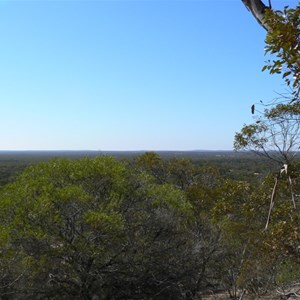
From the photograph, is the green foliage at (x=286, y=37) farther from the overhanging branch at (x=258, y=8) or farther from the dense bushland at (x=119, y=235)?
the dense bushland at (x=119, y=235)

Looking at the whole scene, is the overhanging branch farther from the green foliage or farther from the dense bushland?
the dense bushland

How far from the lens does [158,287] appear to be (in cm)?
1245

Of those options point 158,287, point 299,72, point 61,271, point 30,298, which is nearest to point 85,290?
point 61,271

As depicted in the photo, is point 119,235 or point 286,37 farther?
point 119,235

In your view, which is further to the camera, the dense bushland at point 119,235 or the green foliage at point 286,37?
the dense bushland at point 119,235

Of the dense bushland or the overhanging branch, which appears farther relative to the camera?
the dense bushland

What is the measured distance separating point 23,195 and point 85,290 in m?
3.18

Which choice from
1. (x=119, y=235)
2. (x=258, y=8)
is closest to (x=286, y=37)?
(x=258, y=8)

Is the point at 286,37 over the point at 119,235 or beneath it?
over

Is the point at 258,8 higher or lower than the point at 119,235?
higher

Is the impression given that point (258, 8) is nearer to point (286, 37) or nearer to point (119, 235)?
point (286, 37)

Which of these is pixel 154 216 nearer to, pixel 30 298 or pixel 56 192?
pixel 56 192

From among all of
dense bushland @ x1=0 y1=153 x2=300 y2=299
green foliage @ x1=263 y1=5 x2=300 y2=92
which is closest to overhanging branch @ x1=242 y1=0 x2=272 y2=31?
green foliage @ x1=263 y1=5 x2=300 y2=92

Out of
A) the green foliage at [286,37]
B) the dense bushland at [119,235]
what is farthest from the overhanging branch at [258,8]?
the dense bushland at [119,235]
